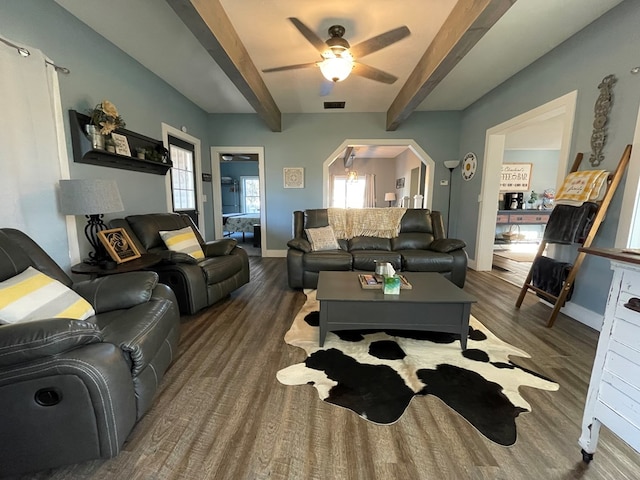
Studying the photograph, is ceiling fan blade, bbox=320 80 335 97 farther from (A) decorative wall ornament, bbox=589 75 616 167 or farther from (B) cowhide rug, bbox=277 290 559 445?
(B) cowhide rug, bbox=277 290 559 445

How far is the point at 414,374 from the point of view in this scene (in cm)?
177

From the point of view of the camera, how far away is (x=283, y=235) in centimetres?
539

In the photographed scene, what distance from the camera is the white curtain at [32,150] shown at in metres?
1.80

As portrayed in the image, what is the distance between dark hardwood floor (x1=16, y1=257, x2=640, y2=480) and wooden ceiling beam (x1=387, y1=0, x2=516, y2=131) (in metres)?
2.39

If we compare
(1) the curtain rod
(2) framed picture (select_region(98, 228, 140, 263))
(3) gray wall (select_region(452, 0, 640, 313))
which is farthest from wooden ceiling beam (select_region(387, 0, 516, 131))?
(2) framed picture (select_region(98, 228, 140, 263))

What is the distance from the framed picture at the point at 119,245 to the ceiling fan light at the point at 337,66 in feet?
7.65

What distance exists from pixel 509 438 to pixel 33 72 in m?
3.70

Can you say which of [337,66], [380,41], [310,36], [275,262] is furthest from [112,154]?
[275,262]

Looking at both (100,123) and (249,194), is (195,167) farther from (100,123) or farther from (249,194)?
(249,194)

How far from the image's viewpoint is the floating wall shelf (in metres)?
2.35

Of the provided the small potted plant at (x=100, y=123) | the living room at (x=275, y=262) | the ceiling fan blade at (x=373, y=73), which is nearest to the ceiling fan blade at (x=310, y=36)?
the ceiling fan blade at (x=373, y=73)

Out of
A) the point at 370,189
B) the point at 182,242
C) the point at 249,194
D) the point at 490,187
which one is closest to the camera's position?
the point at 182,242

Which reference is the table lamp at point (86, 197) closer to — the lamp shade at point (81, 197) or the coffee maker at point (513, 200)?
the lamp shade at point (81, 197)

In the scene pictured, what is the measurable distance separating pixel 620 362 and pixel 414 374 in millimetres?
981
